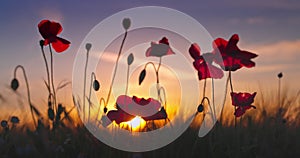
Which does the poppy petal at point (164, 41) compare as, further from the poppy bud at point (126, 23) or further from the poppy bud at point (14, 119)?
the poppy bud at point (14, 119)

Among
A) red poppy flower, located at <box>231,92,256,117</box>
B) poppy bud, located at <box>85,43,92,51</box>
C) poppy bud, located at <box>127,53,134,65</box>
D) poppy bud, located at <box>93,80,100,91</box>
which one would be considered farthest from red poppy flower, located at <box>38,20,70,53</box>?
red poppy flower, located at <box>231,92,256,117</box>

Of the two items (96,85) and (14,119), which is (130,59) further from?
(14,119)

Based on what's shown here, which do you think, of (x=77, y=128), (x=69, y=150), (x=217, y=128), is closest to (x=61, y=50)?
(x=77, y=128)

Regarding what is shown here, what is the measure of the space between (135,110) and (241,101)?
0.73m

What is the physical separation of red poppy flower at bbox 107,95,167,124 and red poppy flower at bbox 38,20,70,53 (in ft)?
1.58

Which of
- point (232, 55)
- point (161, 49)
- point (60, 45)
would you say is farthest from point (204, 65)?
point (60, 45)

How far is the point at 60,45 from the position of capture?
3.15 metres

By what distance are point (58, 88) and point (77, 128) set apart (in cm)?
27

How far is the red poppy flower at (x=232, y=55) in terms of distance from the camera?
10.1 feet

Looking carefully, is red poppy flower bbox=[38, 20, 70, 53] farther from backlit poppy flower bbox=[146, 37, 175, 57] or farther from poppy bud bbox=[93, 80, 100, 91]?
backlit poppy flower bbox=[146, 37, 175, 57]

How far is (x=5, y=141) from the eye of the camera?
296 cm

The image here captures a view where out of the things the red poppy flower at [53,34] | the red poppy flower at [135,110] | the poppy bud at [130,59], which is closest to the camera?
the red poppy flower at [135,110]

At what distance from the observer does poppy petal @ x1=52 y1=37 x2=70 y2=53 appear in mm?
3115

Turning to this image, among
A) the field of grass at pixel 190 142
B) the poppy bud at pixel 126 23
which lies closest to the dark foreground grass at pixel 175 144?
the field of grass at pixel 190 142
